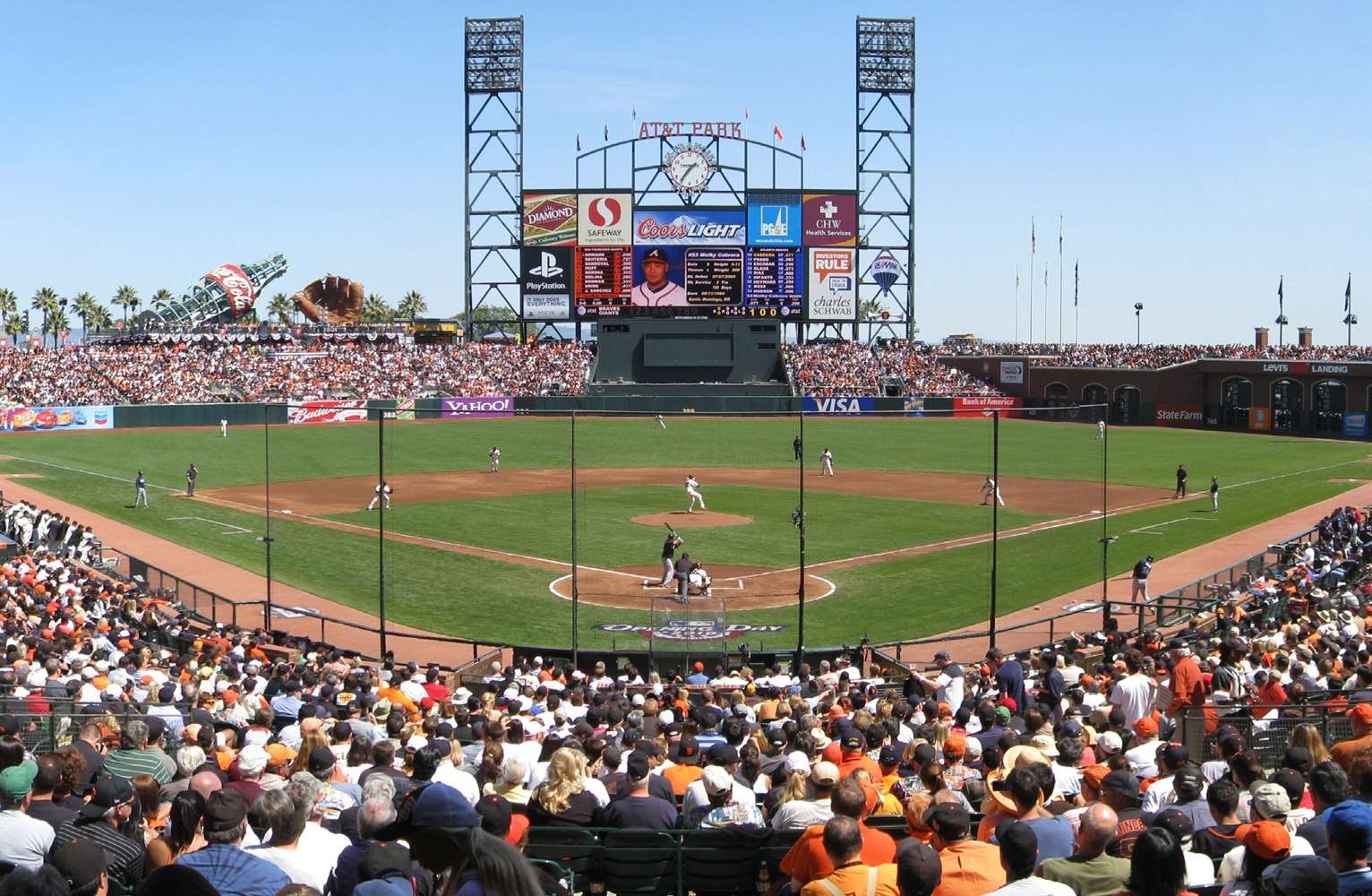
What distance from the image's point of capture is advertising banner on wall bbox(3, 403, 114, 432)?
7406 centimetres

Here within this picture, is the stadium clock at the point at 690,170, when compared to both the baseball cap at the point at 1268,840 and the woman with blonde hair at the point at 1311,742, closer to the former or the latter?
the woman with blonde hair at the point at 1311,742

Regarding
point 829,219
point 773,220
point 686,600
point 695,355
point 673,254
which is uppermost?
Answer: point 829,219

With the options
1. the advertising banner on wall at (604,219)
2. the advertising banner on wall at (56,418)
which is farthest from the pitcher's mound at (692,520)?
the advertising banner on wall at (604,219)

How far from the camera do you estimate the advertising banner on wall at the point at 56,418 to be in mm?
74062

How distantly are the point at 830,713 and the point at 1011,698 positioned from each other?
8.01ft

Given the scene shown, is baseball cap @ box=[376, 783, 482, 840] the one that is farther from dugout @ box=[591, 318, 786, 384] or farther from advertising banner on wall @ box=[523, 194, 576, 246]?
advertising banner on wall @ box=[523, 194, 576, 246]

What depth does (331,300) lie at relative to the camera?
140m

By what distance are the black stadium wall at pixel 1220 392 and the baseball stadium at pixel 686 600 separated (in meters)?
0.27

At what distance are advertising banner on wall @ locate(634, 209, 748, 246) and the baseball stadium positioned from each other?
289 millimetres

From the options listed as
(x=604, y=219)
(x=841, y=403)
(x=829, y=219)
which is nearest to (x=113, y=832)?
(x=841, y=403)

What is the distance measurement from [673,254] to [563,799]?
86922 millimetres

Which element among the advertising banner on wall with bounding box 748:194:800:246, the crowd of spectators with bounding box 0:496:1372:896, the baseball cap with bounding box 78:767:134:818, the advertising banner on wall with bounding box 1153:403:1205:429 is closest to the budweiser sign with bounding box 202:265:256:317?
the advertising banner on wall with bounding box 748:194:800:246

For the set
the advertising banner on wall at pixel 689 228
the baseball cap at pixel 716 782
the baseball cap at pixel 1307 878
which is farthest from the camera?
the advertising banner on wall at pixel 689 228

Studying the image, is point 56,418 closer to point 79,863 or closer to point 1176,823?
point 79,863
